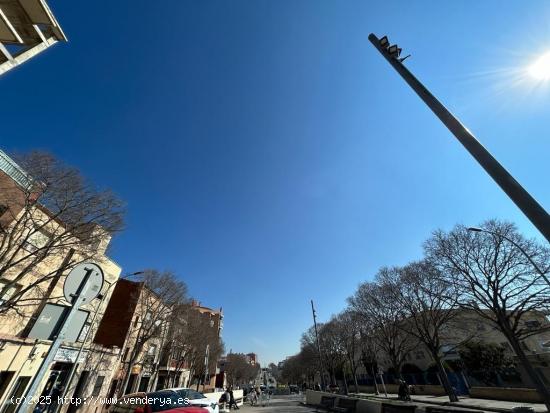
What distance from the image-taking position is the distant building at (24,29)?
19.5ft

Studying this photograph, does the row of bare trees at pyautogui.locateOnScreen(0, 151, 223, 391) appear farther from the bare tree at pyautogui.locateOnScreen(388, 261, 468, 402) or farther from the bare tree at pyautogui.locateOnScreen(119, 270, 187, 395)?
the bare tree at pyautogui.locateOnScreen(388, 261, 468, 402)

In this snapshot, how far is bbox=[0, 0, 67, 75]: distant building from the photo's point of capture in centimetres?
595

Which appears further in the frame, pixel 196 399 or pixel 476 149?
pixel 196 399

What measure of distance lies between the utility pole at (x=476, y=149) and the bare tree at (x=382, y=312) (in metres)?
27.1

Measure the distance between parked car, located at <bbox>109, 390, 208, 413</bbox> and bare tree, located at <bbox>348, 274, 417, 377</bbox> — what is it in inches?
931

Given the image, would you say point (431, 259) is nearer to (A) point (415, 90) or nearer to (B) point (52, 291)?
(A) point (415, 90)

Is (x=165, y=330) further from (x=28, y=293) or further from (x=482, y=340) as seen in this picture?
(x=482, y=340)

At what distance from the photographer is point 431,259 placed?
21.5m

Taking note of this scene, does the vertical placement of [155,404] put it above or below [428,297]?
below

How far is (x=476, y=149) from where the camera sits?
3.94 metres

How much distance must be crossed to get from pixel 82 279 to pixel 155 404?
336 inches

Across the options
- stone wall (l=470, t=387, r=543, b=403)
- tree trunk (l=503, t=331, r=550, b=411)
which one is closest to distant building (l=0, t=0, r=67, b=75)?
tree trunk (l=503, t=331, r=550, b=411)

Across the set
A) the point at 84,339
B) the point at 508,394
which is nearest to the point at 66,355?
the point at 84,339

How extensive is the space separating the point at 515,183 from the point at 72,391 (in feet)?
97.3
